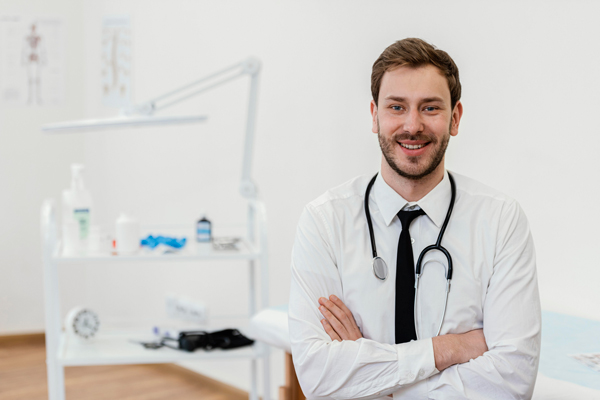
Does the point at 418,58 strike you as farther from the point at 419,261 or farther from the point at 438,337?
the point at 438,337

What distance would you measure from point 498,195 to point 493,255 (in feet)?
0.45

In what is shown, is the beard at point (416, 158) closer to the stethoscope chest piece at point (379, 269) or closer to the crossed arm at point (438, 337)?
the stethoscope chest piece at point (379, 269)

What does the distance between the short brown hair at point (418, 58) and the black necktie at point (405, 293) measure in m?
0.34

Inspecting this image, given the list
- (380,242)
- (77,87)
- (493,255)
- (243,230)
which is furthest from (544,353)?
(77,87)

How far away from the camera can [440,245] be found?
4.29ft

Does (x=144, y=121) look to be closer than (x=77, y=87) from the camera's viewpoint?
Yes

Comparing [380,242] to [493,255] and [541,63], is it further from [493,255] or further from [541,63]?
[541,63]

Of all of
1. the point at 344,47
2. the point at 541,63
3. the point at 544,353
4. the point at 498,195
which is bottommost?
the point at 544,353

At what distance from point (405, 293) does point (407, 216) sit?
16 cm

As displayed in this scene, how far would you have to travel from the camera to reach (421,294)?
1311 millimetres

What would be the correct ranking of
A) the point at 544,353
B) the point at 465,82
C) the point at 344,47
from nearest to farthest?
the point at 544,353 → the point at 465,82 → the point at 344,47

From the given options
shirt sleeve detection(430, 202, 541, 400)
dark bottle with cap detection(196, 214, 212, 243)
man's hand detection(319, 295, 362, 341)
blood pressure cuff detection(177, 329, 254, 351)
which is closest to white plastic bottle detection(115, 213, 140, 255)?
dark bottle with cap detection(196, 214, 212, 243)

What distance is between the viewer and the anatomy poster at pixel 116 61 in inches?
135

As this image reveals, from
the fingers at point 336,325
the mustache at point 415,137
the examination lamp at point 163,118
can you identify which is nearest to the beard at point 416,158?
the mustache at point 415,137
